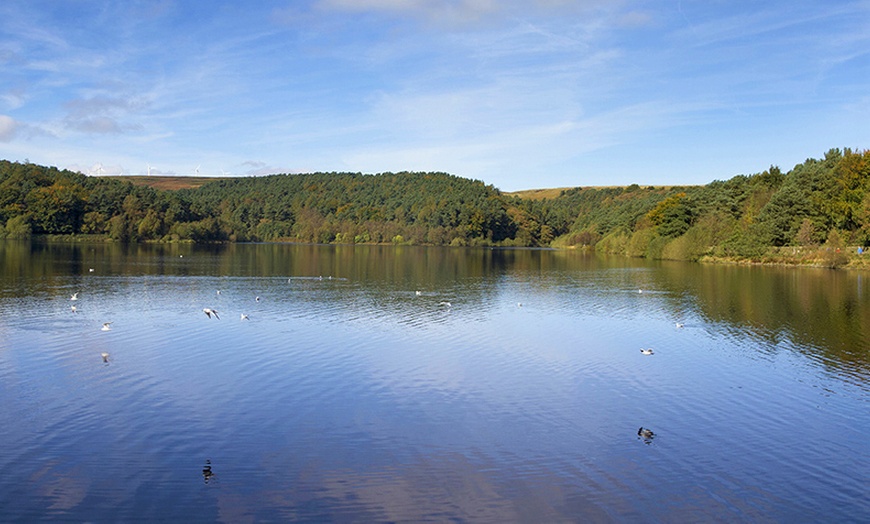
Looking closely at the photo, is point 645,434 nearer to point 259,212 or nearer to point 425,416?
point 425,416

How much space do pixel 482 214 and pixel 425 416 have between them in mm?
139044

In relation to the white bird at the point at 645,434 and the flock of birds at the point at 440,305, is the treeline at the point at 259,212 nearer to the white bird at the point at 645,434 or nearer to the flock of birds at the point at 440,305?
the flock of birds at the point at 440,305

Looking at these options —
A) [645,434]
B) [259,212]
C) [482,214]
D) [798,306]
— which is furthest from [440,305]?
[259,212]

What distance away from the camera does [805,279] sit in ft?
164

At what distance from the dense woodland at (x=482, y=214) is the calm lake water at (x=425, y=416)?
152 ft

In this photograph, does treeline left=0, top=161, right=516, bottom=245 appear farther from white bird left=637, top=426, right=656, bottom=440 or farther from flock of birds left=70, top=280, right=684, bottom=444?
white bird left=637, top=426, right=656, bottom=440

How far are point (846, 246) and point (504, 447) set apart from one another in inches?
2552

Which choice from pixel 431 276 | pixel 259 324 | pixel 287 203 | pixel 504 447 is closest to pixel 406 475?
pixel 504 447

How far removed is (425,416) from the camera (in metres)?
13.4

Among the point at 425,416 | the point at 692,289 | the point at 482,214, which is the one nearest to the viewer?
the point at 425,416

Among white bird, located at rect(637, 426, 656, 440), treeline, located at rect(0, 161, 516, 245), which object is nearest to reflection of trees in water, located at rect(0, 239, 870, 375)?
white bird, located at rect(637, 426, 656, 440)

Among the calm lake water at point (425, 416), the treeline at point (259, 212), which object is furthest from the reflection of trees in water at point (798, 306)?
the treeline at point (259, 212)

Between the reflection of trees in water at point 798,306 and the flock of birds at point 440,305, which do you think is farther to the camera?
the reflection of trees in water at point 798,306

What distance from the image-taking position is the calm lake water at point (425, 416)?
935cm
